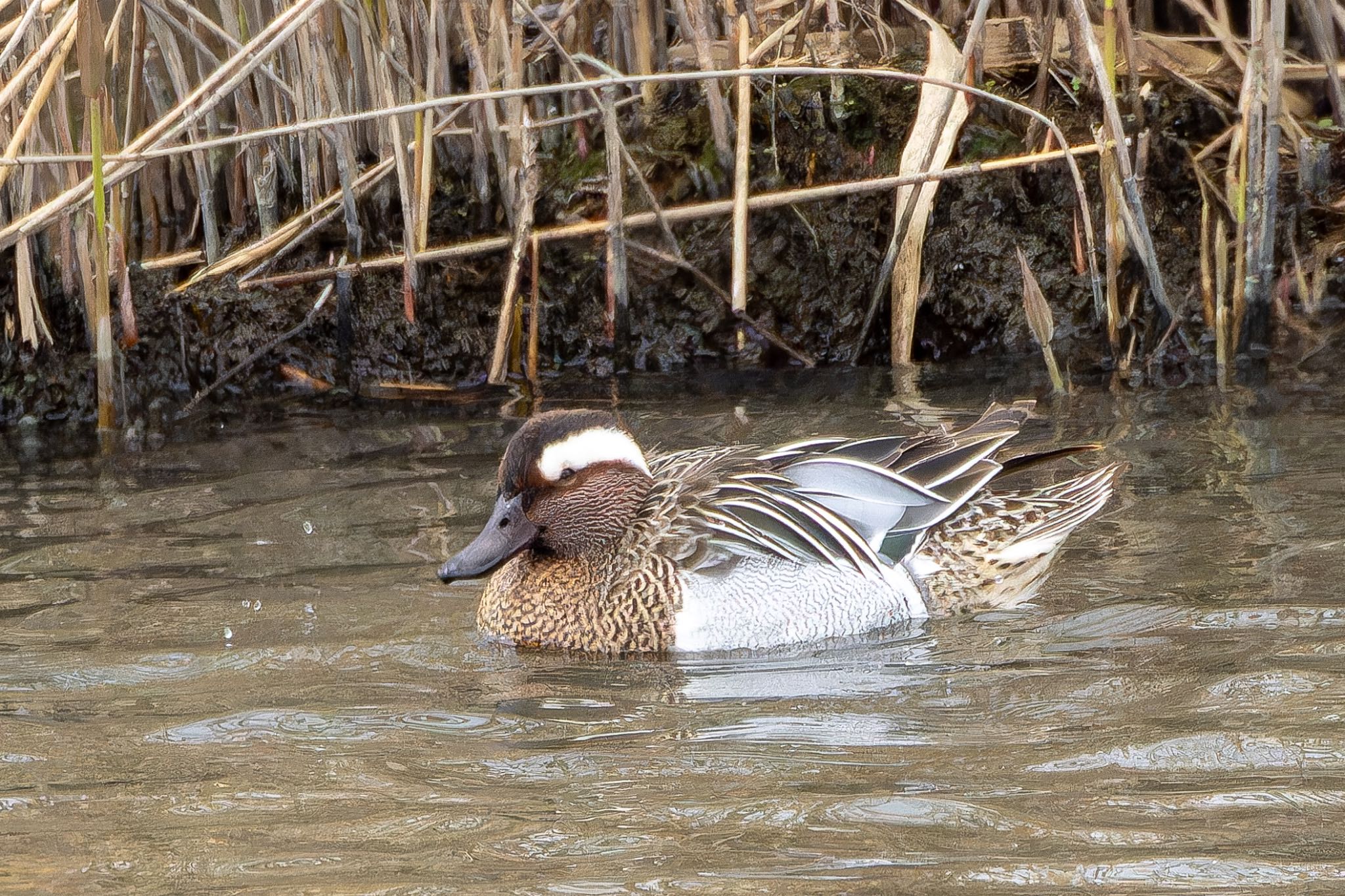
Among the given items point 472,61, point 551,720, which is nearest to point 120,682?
point 551,720

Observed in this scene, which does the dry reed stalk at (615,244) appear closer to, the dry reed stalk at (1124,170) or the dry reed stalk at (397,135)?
the dry reed stalk at (397,135)

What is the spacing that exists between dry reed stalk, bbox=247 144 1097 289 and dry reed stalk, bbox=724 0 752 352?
13cm

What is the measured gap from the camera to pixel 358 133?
304 inches

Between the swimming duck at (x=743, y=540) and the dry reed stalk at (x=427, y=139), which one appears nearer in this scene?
the swimming duck at (x=743, y=540)

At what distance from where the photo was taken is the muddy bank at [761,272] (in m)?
7.76

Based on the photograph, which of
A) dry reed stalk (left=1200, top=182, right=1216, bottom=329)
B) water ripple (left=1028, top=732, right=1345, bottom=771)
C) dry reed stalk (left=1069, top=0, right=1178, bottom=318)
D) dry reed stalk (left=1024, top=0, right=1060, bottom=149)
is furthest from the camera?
dry reed stalk (left=1200, top=182, right=1216, bottom=329)

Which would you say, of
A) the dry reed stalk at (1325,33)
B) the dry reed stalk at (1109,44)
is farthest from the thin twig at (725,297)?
the dry reed stalk at (1325,33)

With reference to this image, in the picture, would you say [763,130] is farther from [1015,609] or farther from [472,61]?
[1015,609]

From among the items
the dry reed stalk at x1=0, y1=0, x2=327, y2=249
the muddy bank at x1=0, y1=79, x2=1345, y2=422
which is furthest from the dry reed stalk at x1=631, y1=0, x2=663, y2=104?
the dry reed stalk at x1=0, y1=0, x2=327, y2=249

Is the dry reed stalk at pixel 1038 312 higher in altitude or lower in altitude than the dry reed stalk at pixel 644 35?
lower

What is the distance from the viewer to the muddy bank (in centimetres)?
776

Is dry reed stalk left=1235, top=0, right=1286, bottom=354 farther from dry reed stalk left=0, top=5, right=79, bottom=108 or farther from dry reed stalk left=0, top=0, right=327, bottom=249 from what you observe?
dry reed stalk left=0, top=5, right=79, bottom=108

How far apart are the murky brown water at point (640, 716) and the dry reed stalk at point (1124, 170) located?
29.0 inches

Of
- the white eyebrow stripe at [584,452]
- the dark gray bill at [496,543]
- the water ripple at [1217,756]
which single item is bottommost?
the water ripple at [1217,756]
